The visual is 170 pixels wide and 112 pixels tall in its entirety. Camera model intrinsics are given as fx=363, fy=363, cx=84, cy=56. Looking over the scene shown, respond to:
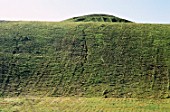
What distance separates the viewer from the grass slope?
27250 mm

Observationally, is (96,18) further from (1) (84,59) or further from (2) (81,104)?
(2) (81,104)

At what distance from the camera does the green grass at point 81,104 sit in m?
22.3

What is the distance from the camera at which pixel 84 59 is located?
32312 mm

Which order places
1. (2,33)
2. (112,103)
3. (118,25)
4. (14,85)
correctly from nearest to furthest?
1. (112,103)
2. (14,85)
3. (2,33)
4. (118,25)

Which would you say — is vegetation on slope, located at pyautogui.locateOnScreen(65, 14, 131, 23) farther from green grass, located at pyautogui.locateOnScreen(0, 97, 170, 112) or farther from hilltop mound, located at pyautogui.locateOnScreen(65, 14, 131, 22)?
green grass, located at pyautogui.locateOnScreen(0, 97, 170, 112)

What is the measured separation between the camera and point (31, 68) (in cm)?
3025

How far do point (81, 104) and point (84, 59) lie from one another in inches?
359

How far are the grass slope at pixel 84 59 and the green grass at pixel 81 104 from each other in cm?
134

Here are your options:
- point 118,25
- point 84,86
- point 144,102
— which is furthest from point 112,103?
point 118,25

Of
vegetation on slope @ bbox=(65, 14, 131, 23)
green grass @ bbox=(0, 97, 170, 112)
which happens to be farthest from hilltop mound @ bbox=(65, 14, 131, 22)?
green grass @ bbox=(0, 97, 170, 112)

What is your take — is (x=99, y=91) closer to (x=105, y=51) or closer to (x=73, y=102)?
(x=73, y=102)

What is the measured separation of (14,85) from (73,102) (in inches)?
224

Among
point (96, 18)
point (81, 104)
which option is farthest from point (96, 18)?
point (81, 104)

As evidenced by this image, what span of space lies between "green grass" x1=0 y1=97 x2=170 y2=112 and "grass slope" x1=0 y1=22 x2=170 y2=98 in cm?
134
